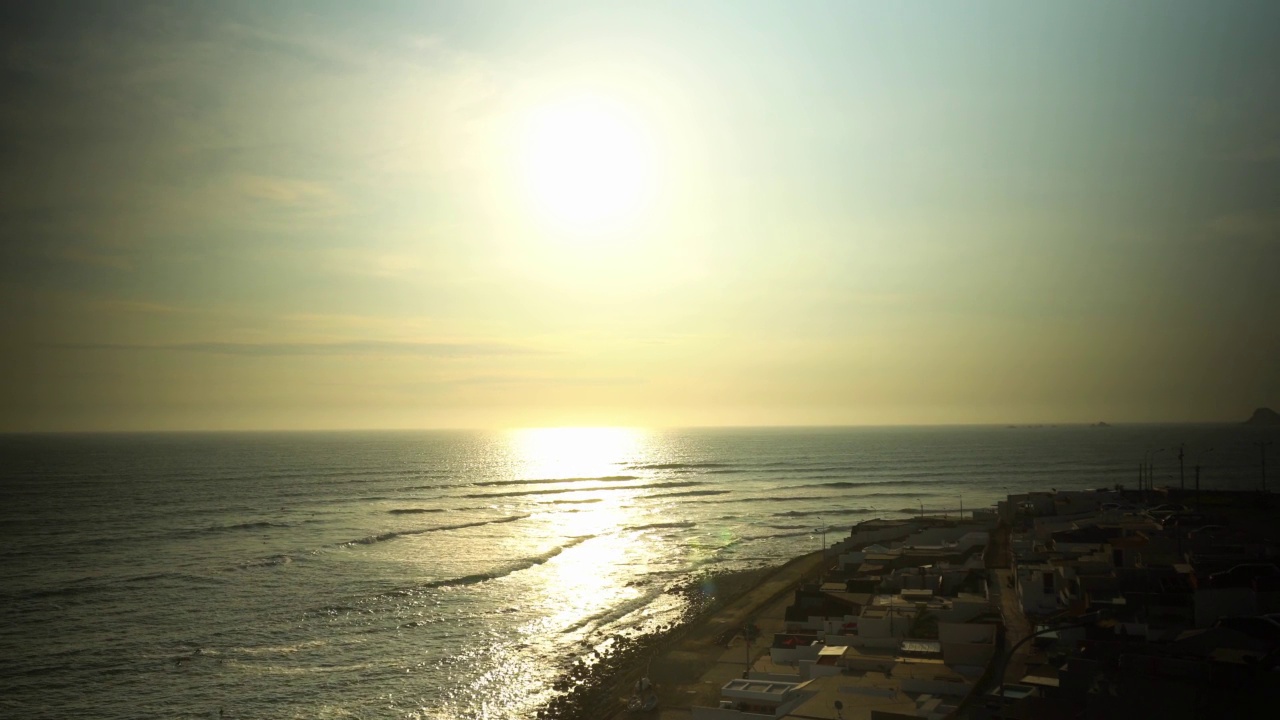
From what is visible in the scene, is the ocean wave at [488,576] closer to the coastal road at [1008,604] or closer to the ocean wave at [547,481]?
the coastal road at [1008,604]

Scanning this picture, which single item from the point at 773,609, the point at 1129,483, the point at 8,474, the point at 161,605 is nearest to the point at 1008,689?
the point at 773,609

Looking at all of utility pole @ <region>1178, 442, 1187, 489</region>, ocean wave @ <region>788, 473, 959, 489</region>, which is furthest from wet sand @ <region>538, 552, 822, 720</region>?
ocean wave @ <region>788, 473, 959, 489</region>

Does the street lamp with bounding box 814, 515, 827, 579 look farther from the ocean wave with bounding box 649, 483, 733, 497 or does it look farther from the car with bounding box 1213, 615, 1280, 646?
the ocean wave with bounding box 649, 483, 733, 497

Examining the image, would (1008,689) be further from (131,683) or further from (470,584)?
(470,584)

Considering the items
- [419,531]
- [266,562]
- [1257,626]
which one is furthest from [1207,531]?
[419,531]

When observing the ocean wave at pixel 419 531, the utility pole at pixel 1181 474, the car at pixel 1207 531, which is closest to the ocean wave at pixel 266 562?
the ocean wave at pixel 419 531

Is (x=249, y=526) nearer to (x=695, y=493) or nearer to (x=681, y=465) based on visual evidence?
(x=695, y=493)
